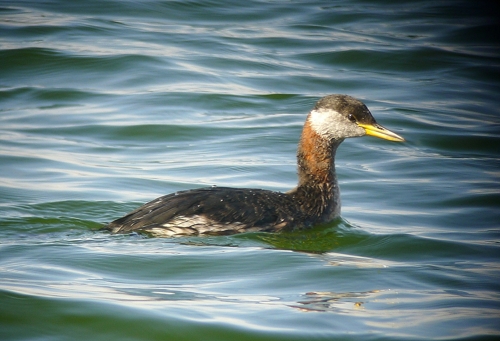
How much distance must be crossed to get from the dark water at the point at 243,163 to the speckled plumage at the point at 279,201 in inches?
5.7

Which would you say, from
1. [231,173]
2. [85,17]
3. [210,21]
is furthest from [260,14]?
[231,173]

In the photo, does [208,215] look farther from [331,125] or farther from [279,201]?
[331,125]

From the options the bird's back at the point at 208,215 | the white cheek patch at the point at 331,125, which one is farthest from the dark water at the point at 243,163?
→ the white cheek patch at the point at 331,125

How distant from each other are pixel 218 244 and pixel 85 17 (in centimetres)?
1113

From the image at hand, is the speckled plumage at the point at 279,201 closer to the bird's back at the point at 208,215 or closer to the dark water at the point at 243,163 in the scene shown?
the bird's back at the point at 208,215

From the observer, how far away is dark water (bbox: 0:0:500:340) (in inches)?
210

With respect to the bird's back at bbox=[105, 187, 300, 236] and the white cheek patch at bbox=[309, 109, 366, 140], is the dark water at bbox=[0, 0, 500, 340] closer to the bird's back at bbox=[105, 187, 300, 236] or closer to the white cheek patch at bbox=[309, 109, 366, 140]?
the bird's back at bbox=[105, 187, 300, 236]

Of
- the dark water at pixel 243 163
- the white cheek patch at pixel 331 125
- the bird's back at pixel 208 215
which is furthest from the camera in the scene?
the white cheek patch at pixel 331 125

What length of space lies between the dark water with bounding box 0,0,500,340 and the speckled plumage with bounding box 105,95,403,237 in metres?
0.14

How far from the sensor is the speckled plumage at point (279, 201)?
6.89 meters

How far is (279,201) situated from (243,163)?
9.19ft

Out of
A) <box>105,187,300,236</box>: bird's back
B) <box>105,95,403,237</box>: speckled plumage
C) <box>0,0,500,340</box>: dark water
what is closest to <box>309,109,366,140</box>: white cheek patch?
<box>105,95,403,237</box>: speckled plumage

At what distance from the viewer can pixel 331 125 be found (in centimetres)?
782

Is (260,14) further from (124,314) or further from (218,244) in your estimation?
(124,314)
